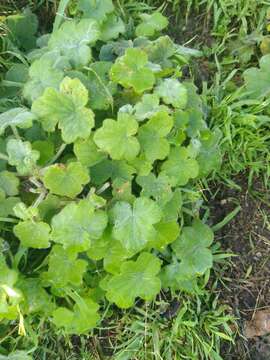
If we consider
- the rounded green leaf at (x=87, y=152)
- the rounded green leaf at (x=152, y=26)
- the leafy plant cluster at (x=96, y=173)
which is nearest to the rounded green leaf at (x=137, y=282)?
the leafy plant cluster at (x=96, y=173)

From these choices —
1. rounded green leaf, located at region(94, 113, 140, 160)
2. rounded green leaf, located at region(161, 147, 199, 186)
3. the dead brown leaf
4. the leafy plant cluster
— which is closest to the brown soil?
the dead brown leaf

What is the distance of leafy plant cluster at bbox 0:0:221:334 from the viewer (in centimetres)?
187

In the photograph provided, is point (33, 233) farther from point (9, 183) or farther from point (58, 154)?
point (58, 154)

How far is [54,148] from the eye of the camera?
2020 mm

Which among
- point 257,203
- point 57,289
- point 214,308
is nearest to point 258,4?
point 257,203

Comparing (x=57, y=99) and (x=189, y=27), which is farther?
(x=189, y=27)

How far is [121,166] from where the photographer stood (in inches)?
77.5

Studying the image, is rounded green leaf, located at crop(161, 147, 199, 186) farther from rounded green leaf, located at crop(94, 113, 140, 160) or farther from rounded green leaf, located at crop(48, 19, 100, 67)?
rounded green leaf, located at crop(48, 19, 100, 67)

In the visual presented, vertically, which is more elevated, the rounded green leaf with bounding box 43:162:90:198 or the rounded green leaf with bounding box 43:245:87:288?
the rounded green leaf with bounding box 43:162:90:198

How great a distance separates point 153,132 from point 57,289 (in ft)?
2.24

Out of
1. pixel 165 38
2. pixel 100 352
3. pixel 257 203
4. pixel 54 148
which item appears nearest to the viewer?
pixel 54 148

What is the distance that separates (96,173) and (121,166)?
0.09 m

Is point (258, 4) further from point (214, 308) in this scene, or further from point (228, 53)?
point (214, 308)

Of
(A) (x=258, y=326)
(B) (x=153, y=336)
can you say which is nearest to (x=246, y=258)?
(A) (x=258, y=326)
